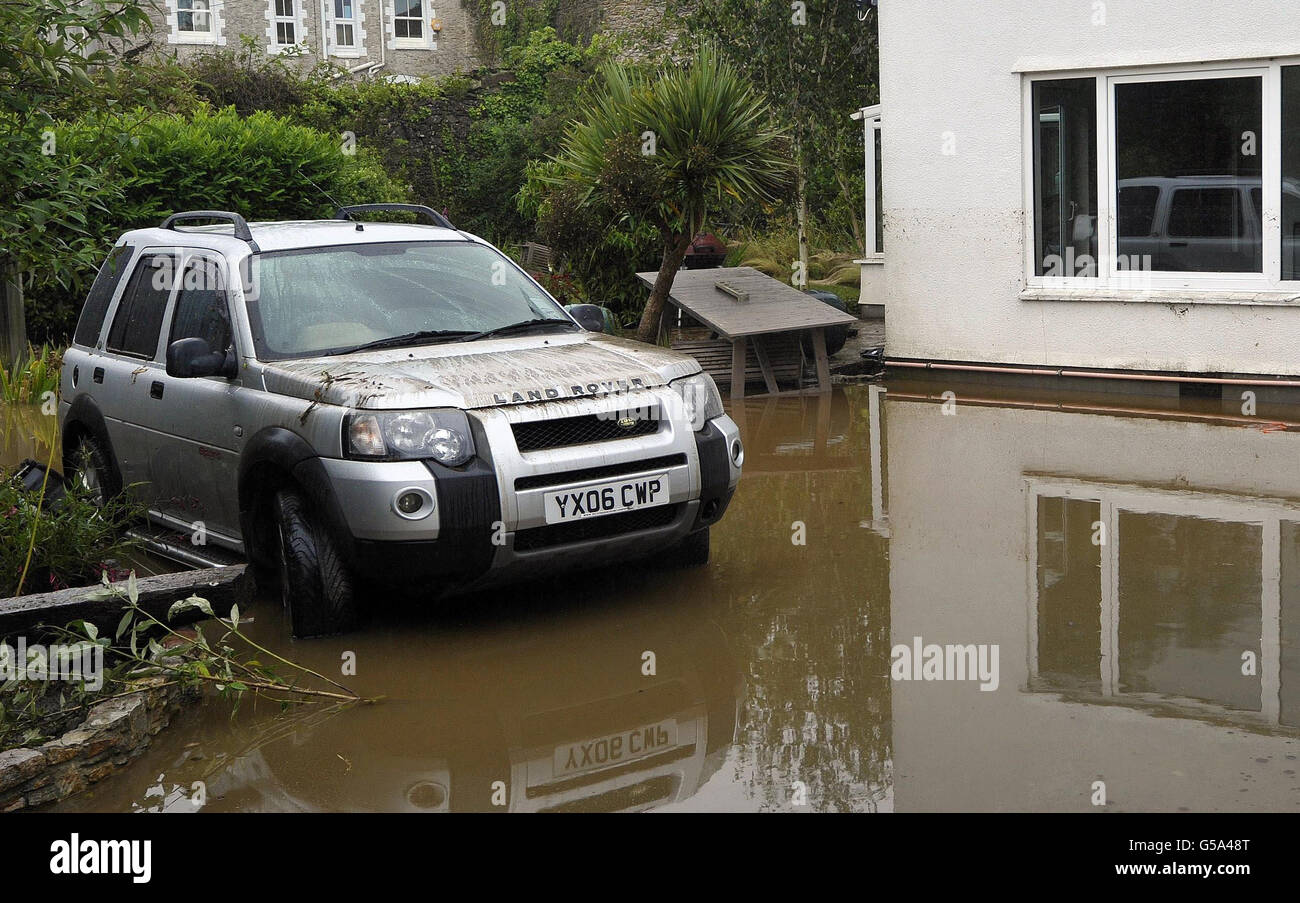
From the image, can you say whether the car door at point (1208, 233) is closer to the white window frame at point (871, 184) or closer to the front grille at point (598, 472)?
the white window frame at point (871, 184)

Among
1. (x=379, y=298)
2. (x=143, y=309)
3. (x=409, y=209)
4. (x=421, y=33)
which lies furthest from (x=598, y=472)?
(x=421, y=33)

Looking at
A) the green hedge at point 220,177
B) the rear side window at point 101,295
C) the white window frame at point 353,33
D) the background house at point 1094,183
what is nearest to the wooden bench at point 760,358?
the background house at point 1094,183

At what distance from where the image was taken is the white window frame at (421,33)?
32.3 m

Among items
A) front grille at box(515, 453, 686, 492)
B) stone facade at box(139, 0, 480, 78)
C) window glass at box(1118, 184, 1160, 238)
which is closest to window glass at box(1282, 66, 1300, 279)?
Answer: window glass at box(1118, 184, 1160, 238)

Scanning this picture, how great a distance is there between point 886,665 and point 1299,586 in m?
2.13

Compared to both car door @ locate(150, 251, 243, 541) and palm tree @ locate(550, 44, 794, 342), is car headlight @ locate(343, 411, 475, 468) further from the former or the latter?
palm tree @ locate(550, 44, 794, 342)

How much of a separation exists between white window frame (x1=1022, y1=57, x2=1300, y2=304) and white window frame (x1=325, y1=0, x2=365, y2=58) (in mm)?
22608

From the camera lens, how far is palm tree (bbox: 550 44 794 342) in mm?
13109

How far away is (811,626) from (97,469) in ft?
13.7

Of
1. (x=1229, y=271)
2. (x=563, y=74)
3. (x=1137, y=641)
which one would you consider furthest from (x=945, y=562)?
(x=563, y=74)

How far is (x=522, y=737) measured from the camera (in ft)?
16.8

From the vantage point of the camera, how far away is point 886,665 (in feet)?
18.7

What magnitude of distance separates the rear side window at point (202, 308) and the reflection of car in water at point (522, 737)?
193 cm

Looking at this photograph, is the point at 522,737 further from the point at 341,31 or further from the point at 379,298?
the point at 341,31
